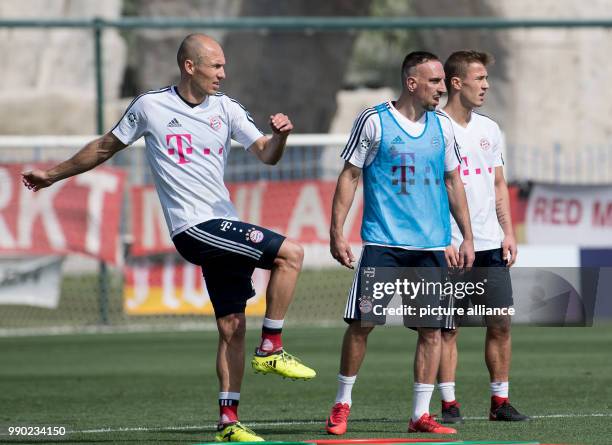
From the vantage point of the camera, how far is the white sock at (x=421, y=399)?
8758mm

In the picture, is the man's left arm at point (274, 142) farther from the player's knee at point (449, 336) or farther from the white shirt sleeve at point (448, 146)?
the player's knee at point (449, 336)

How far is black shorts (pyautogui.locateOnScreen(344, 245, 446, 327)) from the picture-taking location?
345 inches

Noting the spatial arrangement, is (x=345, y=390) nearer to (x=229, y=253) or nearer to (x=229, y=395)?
(x=229, y=395)

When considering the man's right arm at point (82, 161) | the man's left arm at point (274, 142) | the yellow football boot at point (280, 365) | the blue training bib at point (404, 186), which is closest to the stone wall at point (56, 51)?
the man's right arm at point (82, 161)

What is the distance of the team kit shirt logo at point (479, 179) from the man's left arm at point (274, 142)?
134 centimetres

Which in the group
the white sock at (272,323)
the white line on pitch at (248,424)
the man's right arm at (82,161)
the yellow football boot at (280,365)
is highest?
the man's right arm at (82,161)

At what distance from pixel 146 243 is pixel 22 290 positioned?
4.93ft

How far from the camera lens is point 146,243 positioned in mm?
17828

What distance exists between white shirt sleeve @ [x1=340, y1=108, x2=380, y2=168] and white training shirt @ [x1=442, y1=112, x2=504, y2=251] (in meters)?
0.86

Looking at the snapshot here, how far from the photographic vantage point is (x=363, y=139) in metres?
8.75

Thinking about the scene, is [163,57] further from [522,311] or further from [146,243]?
[522,311]

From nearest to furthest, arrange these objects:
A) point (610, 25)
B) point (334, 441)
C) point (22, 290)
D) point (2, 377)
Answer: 1. point (334, 441)
2. point (2, 377)
3. point (22, 290)
4. point (610, 25)

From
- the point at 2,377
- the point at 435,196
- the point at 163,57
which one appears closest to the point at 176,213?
the point at 435,196

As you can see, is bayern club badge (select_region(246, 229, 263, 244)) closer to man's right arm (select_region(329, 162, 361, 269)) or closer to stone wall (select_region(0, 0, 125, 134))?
man's right arm (select_region(329, 162, 361, 269))
